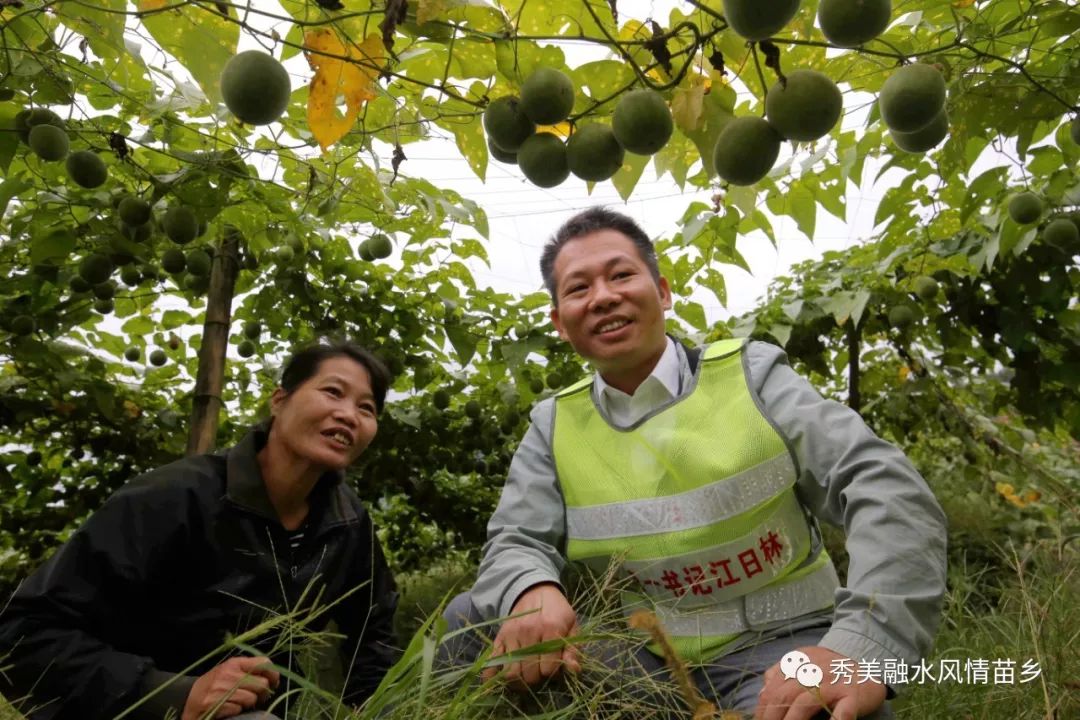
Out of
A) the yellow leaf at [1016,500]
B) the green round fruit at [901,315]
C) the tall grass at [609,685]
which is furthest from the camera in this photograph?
the yellow leaf at [1016,500]

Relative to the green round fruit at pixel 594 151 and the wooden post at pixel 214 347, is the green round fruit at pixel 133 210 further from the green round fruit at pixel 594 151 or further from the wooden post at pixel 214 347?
the green round fruit at pixel 594 151

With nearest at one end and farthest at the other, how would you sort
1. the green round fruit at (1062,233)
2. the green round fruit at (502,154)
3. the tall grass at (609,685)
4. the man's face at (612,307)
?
1. the tall grass at (609,685)
2. the green round fruit at (502,154)
3. the man's face at (612,307)
4. the green round fruit at (1062,233)

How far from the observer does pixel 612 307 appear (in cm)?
180

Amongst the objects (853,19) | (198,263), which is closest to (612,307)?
(853,19)

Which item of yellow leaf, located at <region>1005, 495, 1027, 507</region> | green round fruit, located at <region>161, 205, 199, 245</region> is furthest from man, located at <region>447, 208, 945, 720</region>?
yellow leaf, located at <region>1005, 495, 1027, 507</region>

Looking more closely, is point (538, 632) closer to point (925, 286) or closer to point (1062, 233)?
point (1062, 233)

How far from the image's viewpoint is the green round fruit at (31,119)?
82.9 inches

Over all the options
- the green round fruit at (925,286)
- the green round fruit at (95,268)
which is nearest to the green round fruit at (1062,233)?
the green round fruit at (925,286)

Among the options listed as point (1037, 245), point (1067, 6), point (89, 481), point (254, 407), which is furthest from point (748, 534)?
point (89, 481)

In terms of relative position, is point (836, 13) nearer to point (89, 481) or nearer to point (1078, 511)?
point (1078, 511)

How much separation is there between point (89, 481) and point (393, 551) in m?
1.74

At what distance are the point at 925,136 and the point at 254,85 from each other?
118 centimetres

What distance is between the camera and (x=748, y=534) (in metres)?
1.64

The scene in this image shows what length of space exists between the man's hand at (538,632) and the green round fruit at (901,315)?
7.45 feet
